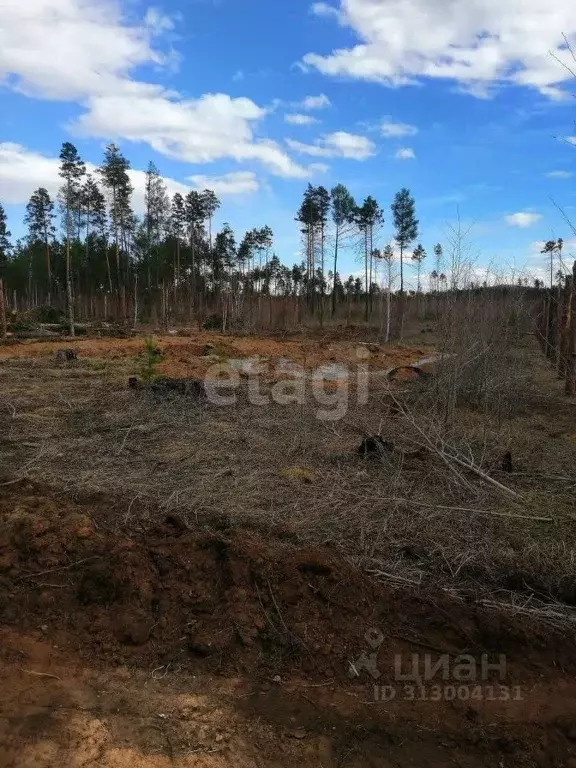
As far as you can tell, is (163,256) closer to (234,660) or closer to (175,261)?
(175,261)

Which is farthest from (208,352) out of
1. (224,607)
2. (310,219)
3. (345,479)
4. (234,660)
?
(310,219)

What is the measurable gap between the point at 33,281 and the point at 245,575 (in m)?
52.9

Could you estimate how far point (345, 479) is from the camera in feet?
17.0

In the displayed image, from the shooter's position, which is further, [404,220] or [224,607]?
[404,220]

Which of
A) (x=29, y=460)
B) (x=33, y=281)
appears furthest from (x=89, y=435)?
(x=33, y=281)

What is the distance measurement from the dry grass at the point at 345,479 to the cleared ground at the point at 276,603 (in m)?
0.03

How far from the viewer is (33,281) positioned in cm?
4953

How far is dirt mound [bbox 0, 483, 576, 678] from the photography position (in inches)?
107

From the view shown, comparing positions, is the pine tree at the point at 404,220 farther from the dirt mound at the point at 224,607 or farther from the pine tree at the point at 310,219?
the dirt mound at the point at 224,607

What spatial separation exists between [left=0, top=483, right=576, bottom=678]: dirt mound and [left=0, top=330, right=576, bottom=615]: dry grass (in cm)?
31

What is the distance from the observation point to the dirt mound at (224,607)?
107 inches

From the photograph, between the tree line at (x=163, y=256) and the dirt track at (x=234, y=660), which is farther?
the tree line at (x=163, y=256)

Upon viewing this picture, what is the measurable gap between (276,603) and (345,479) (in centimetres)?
225

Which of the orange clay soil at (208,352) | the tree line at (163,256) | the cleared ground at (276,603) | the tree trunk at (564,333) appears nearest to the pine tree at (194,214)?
the tree line at (163,256)
